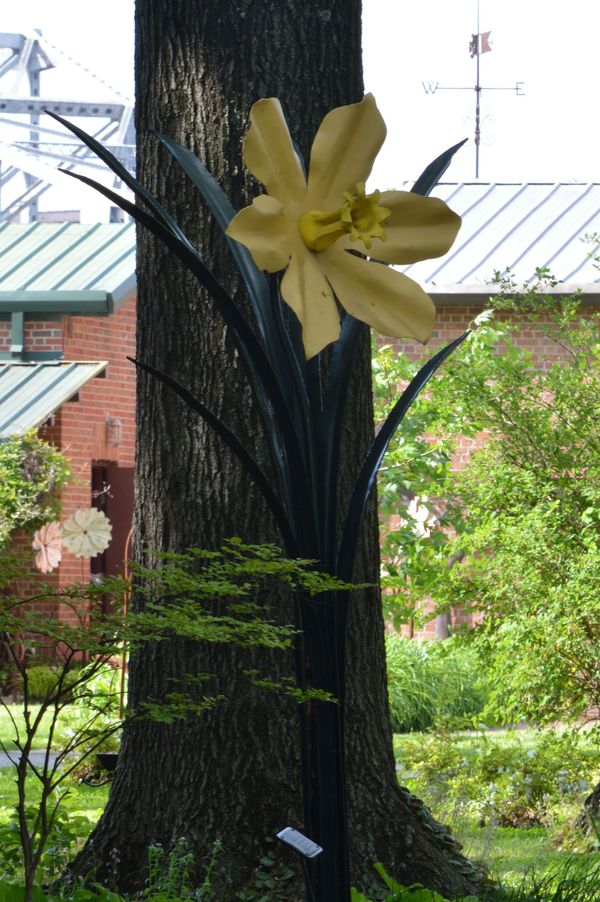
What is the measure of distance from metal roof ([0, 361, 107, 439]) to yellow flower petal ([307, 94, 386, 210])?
10873 millimetres

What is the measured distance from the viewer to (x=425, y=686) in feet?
36.0

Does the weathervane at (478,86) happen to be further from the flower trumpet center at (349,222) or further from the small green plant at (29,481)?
the flower trumpet center at (349,222)

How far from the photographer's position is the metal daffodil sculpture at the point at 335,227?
2.66 meters

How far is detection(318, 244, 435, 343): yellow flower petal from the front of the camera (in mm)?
2762

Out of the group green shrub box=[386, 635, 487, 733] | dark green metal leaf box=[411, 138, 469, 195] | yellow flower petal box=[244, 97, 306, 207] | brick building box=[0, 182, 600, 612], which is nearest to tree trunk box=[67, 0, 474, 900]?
dark green metal leaf box=[411, 138, 469, 195]

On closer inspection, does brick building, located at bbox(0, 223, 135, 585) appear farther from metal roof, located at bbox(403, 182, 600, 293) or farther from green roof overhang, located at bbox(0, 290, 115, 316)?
metal roof, located at bbox(403, 182, 600, 293)

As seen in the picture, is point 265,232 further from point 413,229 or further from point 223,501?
point 223,501

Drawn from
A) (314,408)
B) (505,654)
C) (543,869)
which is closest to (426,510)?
(505,654)

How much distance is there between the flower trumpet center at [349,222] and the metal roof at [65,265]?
39.4ft

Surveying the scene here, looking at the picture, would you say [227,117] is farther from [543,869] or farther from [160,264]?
[543,869]

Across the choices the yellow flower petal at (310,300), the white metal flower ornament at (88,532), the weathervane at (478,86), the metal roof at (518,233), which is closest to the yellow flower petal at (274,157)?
the yellow flower petal at (310,300)

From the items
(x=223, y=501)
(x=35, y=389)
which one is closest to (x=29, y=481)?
(x=35, y=389)

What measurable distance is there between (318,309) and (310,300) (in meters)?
0.03

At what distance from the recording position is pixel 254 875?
374 centimetres
